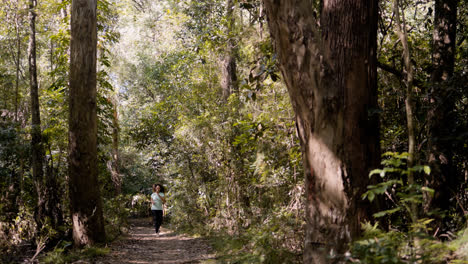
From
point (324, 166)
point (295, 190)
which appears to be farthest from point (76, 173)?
point (324, 166)

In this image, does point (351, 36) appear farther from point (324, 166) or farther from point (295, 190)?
point (295, 190)

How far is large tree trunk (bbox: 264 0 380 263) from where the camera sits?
3.44 m

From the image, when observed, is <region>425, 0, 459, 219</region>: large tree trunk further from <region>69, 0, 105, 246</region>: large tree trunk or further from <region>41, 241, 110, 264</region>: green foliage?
<region>69, 0, 105, 246</region>: large tree trunk

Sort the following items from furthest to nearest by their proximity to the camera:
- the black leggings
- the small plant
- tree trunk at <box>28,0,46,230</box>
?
the black leggings < tree trunk at <box>28,0,46,230</box> < the small plant

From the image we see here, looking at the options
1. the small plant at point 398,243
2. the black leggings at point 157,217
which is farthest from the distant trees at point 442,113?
the black leggings at point 157,217

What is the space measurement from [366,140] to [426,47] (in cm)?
368

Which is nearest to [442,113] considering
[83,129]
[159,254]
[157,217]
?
[83,129]

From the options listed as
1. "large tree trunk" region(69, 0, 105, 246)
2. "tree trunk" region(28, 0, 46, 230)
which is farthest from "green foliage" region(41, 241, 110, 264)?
"tree trunk" region(28, 0, 46, 230)

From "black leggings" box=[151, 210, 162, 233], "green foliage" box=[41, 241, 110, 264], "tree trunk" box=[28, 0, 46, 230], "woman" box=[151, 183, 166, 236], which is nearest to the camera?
"green foliage" box=[41, 241, 110, 264]

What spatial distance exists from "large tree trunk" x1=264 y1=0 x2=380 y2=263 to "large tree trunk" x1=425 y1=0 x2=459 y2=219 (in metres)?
0.93

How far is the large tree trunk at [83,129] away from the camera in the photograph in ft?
23.8

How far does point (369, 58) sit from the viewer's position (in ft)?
11.8

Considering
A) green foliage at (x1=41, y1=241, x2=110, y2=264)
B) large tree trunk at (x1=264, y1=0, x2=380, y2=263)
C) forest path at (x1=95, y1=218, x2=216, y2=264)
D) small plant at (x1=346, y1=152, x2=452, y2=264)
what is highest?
large tree trunk at (x1=264, y1=0, x2=380, y2=263)

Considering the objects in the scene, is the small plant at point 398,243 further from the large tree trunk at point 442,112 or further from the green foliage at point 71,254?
the green foliage at point 71,254
